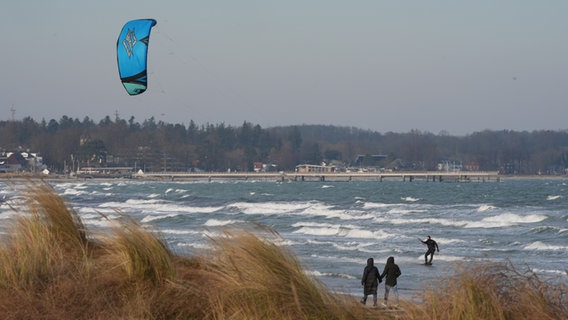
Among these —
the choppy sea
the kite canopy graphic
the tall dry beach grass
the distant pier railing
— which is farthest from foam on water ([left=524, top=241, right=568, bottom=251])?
the distant pier railing

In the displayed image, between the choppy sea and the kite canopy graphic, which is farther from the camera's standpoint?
the choppy sea

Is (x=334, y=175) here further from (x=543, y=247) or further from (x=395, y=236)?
(x=543, y=247)

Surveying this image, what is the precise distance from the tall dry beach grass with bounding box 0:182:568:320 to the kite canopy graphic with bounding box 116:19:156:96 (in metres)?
4.32

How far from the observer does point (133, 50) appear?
13.6 metres

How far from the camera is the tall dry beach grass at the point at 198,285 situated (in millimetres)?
6898

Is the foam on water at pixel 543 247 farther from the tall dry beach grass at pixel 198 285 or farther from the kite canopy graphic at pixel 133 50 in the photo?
the tall dry beach grass at pixel 198 285

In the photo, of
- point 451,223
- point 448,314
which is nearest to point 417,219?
point 451,223

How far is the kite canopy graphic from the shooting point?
1345cm

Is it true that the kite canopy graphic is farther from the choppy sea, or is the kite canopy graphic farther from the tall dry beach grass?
the tall dry beach grass

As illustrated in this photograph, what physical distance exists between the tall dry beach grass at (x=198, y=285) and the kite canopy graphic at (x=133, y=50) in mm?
4322

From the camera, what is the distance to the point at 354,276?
17.6 meters

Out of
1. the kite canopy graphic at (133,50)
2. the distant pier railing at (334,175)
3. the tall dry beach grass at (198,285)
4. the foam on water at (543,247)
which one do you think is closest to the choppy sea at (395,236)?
the foam on water at (543,247)

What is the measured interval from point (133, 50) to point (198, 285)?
6.35m

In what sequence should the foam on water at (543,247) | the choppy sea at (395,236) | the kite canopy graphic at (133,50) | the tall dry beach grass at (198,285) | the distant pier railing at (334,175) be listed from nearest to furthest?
the tall dry beach grass at (198,285) < the kite canopy graphic at (133,50) < the choppy sea at (395,236) < the foam on water at (543,247) < the distant pier railing at (334,175)
